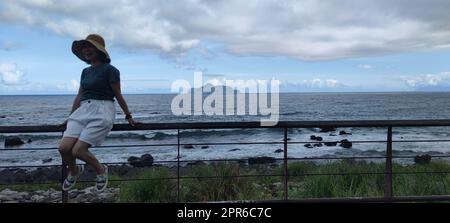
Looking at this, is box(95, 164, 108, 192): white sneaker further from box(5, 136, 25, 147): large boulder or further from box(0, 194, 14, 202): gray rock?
box(5, 136, 25, 147): large boulder

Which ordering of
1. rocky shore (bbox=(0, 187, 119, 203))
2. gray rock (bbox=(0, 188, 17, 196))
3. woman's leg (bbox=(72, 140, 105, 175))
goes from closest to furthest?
woman's leg (bbox=(72, 140, 105, 175)), rocky shore (bbox=(0, 187, 119, 203)), gray rock (bbox=(0, 188, 17, 196))

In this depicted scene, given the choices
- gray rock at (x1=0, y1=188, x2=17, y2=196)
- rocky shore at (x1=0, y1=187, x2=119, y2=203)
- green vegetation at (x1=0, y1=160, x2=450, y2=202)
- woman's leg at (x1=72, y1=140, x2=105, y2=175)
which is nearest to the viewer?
woman's leg at (x1=72, y1=140, x2=105, y2=175)

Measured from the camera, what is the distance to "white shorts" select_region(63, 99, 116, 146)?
351cm

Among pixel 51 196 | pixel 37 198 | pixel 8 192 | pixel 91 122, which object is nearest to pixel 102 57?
pixel 91 122

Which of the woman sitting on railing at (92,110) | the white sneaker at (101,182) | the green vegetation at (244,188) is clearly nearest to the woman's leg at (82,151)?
the woman sitting on railing at (92,110)

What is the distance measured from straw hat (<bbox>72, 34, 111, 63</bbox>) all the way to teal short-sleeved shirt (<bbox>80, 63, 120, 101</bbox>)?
0.14 m

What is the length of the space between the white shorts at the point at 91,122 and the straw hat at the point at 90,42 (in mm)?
439

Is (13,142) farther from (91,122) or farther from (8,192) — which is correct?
(91,122)

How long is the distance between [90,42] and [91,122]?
69 centimetres

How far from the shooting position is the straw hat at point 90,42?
3619 millimetres

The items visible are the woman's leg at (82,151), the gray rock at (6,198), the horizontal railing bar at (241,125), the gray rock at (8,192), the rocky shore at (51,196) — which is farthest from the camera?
the gray rock at (8,192)

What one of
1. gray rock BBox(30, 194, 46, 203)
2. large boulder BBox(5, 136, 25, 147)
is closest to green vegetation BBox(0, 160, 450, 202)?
gray rock BBox(30, 194, 46, 203)

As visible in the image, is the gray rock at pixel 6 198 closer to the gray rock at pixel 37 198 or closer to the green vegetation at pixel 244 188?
the gray rock at pixel 37 198
